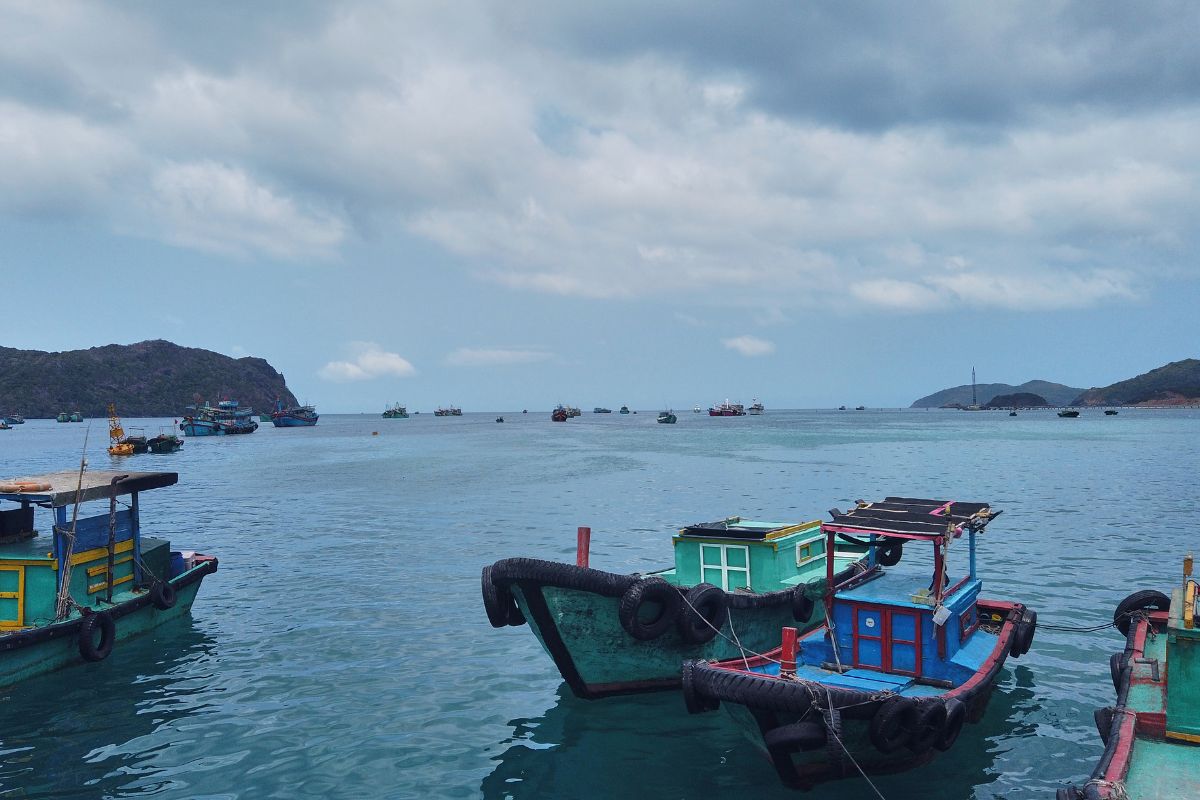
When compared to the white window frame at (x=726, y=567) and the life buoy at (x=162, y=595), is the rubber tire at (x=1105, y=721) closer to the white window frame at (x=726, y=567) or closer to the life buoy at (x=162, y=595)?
the white window frame at (x=726, y=567)

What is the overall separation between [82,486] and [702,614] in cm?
1432

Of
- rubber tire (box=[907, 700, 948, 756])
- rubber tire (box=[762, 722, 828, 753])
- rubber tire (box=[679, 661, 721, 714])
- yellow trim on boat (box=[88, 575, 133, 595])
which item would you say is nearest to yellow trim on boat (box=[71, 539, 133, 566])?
yellow trim on boat (box=[88, 575, 133, 595])

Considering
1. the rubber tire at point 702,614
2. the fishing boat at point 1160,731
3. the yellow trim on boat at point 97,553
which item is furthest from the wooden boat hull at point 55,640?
the fishing boat at point 1160,731

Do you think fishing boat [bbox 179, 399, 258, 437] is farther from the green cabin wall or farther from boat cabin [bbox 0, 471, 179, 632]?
the green cabin wall

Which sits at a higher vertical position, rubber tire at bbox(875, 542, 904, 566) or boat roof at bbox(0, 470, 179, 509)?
boat roof at bbox(0, 470, 179, 509)

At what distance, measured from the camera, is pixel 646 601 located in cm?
1405

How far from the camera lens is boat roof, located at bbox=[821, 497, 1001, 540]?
1304cm

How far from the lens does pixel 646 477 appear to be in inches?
2483

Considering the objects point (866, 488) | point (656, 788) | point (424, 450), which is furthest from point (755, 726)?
point (424, 450)

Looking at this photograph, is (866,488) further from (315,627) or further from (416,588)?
(315,627)

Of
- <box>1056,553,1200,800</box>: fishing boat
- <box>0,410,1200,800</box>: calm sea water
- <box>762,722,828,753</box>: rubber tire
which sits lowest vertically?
<box>0,410,1200,800</box>: calm sea water

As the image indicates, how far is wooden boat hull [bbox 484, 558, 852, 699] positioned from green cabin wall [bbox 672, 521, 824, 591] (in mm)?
972

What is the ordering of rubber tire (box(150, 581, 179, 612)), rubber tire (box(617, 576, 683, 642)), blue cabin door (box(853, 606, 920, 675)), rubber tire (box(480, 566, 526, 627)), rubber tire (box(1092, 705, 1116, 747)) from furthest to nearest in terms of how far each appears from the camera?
rubber tire (box(150, 581, 179, 612)), rubber tire (box(480, 566, 526, 627)), rubber tire (box(617, 576, 683, 642)), blue cabin door (box(853, 606, 920, 675)), rubber tire (box(1092, 705, 1116, 747))

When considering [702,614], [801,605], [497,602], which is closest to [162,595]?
[497,602]
